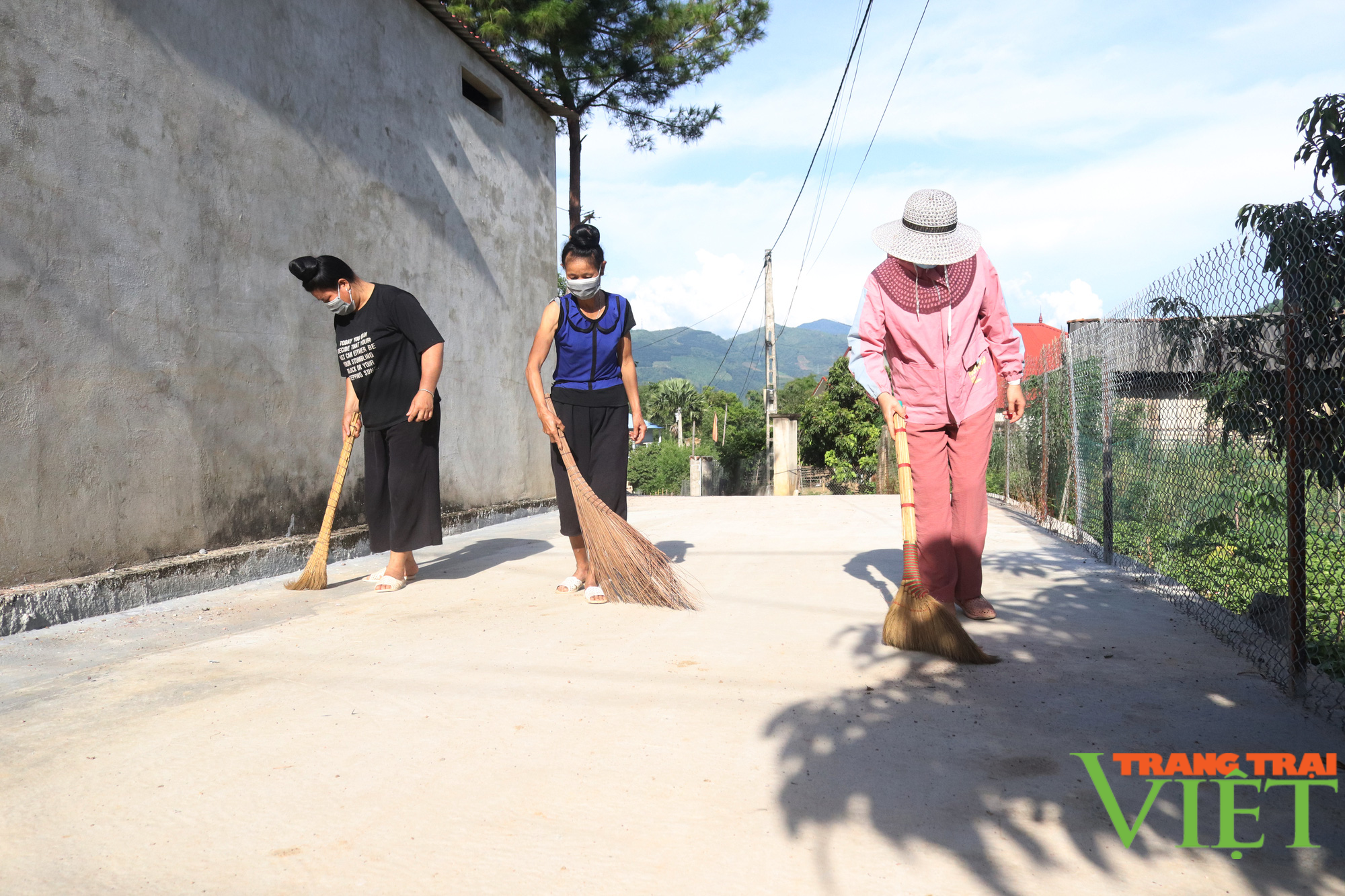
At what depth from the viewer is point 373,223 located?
22.6 feet

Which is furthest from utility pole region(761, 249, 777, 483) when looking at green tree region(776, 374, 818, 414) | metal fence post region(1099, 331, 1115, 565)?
green tree region(776, 374, 818, 414)

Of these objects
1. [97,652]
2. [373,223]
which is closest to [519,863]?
[97,652]

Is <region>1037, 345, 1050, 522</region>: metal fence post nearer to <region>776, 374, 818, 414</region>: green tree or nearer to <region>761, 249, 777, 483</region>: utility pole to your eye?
<region>761, 249, 777, 483</region>: utility pole

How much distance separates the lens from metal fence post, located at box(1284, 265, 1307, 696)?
9.21 ft

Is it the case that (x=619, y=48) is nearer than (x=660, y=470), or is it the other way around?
(x=619, y=48)

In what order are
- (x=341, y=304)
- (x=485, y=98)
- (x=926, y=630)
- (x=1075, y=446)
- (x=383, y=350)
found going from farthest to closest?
1. (x=485, y=98)
2. (x=1075, y=446)
3. (x=383, y=350)
4. (x=341, y=304)
5. (x=926, y=630)

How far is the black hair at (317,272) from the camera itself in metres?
4.53

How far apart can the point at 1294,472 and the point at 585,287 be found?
3103mm

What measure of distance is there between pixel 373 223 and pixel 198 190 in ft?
6.27

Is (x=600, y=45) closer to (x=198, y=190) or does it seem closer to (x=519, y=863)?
(x=198, y=190)

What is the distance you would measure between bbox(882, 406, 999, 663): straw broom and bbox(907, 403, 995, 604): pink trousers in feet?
0.88

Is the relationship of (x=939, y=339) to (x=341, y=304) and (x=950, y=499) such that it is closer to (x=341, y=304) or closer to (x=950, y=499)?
(x=950, y=499)

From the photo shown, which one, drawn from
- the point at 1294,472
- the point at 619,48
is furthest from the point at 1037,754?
the point at 619,48

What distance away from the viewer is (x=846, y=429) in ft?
104
